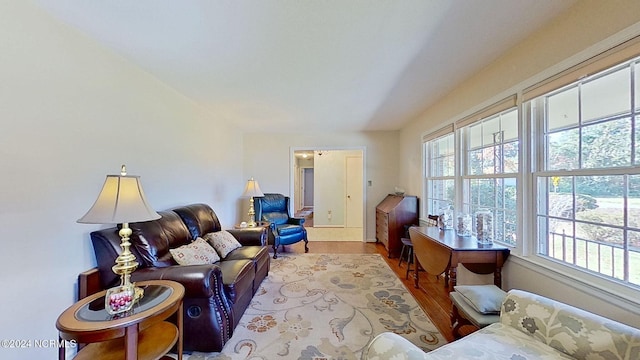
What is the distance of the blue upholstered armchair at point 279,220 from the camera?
4305mm

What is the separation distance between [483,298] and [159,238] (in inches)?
101

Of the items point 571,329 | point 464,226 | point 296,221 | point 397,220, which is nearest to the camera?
point 571,329

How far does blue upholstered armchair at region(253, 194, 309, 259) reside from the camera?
430 centimetres

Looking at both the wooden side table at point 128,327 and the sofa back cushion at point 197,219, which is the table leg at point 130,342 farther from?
the sofa back cushion at point 197,219

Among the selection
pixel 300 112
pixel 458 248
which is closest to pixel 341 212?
pixel 300 112

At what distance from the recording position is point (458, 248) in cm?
222

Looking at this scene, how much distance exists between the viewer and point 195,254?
2371mm

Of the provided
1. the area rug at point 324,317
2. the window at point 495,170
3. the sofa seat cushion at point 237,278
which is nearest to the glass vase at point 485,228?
the window at point 495,170

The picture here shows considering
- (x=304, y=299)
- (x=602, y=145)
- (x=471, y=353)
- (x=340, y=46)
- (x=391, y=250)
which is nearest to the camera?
(x=471, y=353)

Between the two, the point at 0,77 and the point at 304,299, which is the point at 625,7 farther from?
the point at 0,77

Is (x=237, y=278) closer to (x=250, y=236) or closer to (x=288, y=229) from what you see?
(x=250, y=236)

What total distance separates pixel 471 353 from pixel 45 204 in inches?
101

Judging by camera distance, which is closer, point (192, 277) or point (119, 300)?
point (119, 300)

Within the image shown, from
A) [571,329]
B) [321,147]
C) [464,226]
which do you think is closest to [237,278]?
[571,329]
